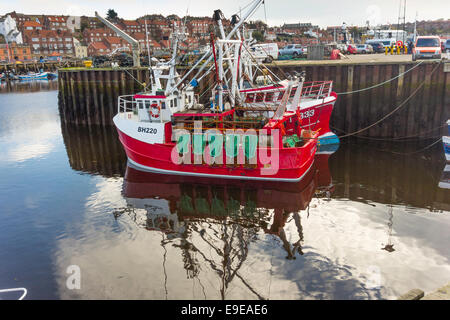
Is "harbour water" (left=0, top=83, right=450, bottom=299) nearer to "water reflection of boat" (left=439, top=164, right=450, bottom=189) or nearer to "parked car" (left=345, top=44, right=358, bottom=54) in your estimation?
"water reflection of boat" (left=439, top=164, right=450, bottom=189)

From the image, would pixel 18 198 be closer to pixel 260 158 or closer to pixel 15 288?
pixel 15 288

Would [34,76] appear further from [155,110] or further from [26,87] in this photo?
[155,110]

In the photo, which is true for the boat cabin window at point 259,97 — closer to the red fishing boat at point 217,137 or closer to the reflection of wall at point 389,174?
the red fishing boat at point 217,137

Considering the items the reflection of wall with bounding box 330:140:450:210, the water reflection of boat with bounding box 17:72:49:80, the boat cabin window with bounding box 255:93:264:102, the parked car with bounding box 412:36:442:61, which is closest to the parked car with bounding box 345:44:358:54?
the parked car with bounding box 412:36:442:61

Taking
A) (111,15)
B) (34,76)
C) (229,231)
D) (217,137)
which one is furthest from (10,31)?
(229,231)

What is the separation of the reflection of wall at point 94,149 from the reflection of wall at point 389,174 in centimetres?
1008

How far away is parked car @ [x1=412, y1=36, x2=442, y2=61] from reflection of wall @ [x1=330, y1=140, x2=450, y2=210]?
18.6 feet

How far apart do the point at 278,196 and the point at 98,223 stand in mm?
6331

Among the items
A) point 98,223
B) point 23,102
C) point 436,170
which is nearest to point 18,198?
point 98,223

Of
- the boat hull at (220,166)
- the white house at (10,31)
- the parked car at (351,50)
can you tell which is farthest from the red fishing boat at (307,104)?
the white house at (10,31)

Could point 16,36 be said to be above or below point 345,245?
above

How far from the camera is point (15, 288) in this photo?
852 centimetres

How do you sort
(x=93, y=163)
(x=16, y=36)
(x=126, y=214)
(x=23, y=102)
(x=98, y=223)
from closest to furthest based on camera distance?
(x=98, y=223) → (x=126, y=214) → (x=93, y=163) → (x=23, y=102) → (x=16, y=36)

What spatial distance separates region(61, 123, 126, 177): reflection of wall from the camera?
17.8 meters
